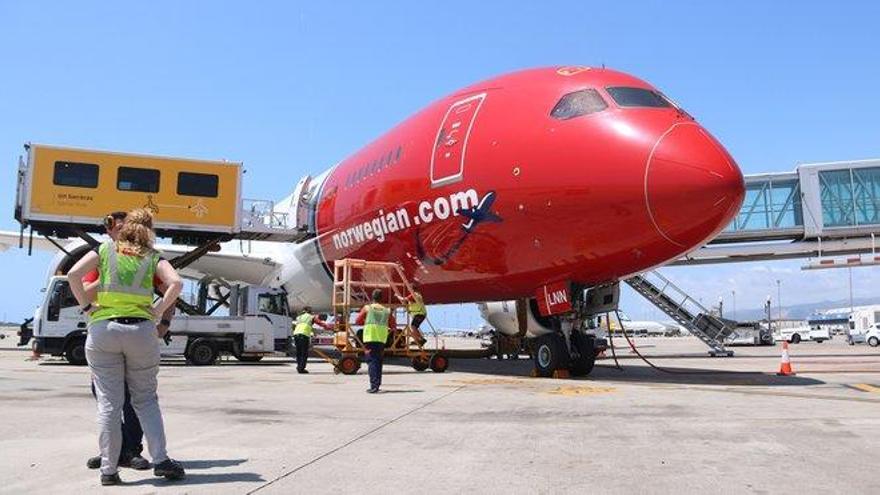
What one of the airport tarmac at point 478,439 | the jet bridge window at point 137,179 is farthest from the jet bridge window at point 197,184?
the airport tarmac at point 478,439

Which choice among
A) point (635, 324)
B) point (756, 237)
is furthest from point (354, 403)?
point (635, 324)

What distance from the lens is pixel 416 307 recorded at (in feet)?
49.6

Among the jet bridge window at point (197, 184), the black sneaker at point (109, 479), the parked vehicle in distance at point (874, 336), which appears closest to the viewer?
the black sneaker at point (109, 479)

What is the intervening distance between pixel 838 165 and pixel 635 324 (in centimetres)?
8955

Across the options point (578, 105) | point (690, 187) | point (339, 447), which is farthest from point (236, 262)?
point (339, 447)

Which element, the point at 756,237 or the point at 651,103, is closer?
the point at 651,103

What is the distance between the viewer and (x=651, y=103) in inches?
447

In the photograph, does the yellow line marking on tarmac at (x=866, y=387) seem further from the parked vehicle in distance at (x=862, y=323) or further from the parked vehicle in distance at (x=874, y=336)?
the parked vehicle in distance at (x=862, y=323)

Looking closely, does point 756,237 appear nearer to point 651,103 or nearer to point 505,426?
point 651,103

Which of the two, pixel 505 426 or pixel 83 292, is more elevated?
pixel 83 292

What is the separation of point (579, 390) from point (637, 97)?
4.50 metres

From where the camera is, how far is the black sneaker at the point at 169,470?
4.64 m

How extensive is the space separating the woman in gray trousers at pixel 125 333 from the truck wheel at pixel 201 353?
14272 mm

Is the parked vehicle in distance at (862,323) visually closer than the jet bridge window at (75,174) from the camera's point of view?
No
